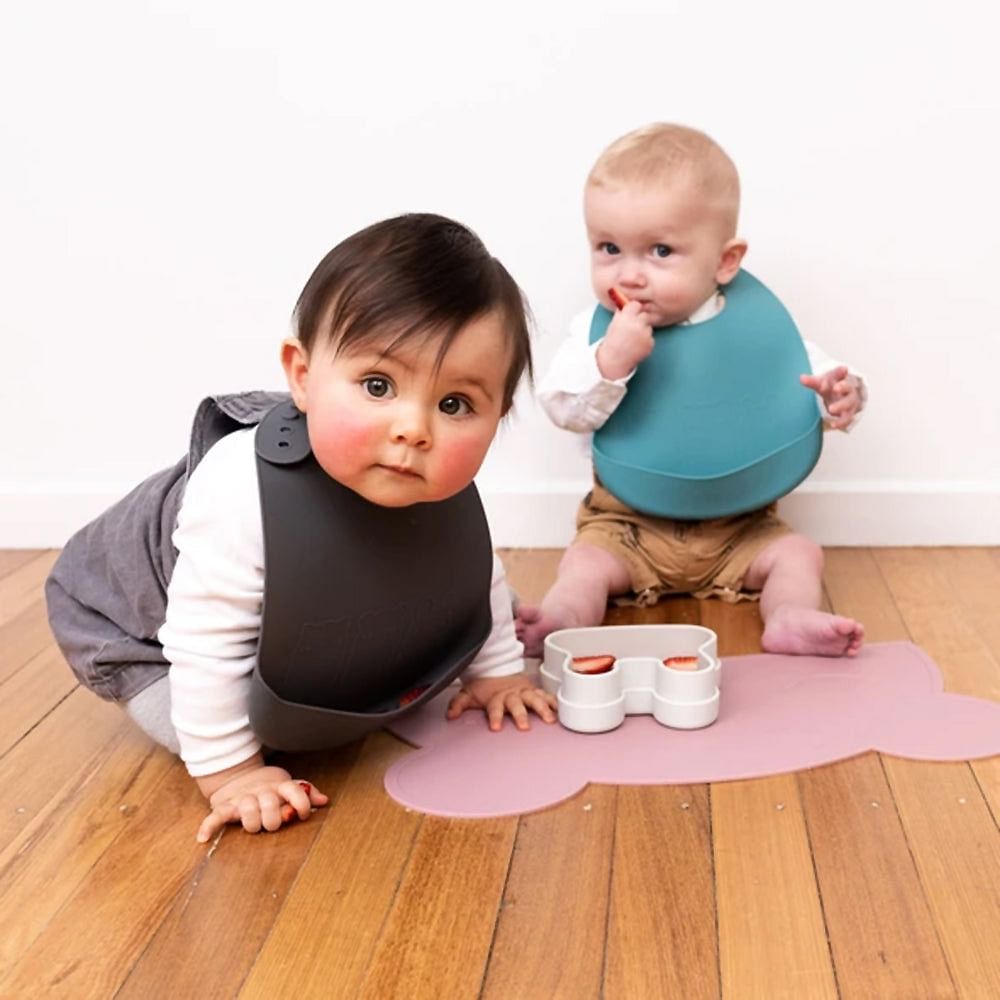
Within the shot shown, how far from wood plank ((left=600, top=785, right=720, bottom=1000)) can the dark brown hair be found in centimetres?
37

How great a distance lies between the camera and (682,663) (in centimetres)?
128

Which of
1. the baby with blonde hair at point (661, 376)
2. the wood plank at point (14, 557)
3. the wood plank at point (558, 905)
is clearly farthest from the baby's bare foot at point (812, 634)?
the wood plank at point (14, 557)

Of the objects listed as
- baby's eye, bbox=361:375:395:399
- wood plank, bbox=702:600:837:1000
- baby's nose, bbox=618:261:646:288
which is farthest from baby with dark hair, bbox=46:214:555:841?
baby's nose, bbox=618:261:646:288

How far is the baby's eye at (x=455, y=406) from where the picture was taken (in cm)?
105

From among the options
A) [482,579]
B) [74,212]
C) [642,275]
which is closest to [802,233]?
[642,275]

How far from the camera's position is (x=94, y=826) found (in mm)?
1110

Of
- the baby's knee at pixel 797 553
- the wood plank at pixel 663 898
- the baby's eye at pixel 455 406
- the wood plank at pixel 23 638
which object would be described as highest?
the baby's eye at pixel 455 406

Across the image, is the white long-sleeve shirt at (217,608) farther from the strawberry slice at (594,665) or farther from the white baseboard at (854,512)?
the white baseboard at (854,512)

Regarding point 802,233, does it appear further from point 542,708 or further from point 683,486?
point 542,708

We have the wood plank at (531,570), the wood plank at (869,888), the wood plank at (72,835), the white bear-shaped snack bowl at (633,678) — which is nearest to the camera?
the wood plank at (869,888)

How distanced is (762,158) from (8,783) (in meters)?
1.20

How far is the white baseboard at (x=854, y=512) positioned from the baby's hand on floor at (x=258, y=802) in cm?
83

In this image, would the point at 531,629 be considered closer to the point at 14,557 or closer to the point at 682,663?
the point at 682,663

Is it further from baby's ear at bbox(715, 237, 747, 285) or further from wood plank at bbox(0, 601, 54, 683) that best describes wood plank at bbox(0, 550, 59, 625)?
baby's ear at bbox(715, 237, 747, 285)
